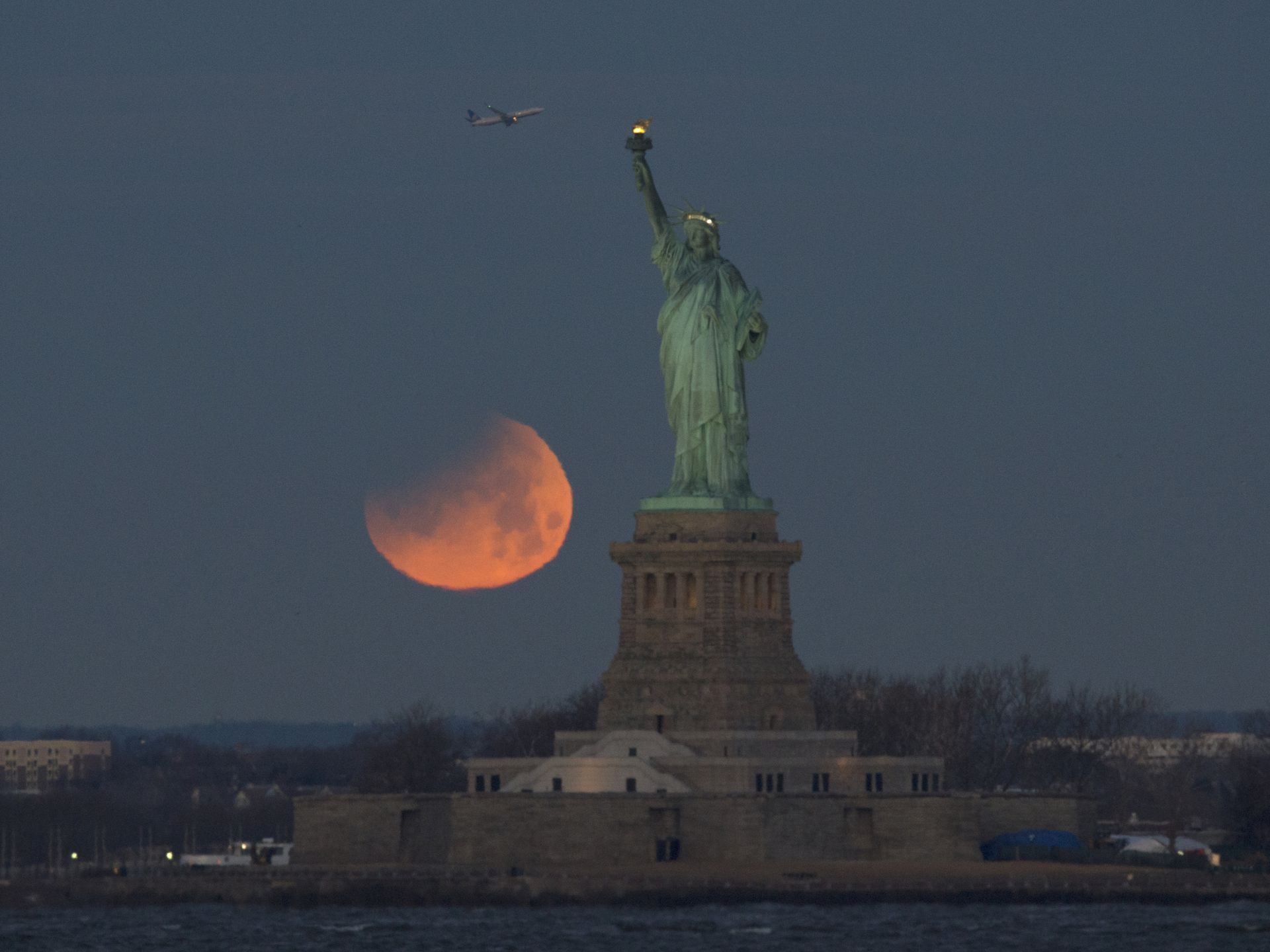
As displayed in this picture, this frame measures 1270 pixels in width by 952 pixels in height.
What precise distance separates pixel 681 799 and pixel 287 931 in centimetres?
1198

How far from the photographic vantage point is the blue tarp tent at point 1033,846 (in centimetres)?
10069

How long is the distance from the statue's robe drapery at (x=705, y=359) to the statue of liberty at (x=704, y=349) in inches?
0.7

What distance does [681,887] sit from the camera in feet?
311

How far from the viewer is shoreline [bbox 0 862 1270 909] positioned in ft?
310

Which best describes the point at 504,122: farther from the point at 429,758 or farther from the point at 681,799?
the point at 429,758

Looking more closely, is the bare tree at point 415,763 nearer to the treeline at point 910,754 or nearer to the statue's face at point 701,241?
the treeline at point 910,754

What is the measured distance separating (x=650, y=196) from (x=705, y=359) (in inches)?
182

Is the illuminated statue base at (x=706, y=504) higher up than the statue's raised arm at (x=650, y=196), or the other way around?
the statue's raised arm at (x=650, y=196)

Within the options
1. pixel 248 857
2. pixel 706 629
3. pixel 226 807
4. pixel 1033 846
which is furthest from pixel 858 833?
pixel 226 807

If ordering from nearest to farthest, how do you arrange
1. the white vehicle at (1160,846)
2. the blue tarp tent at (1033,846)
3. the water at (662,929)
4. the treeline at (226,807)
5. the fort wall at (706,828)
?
the water at (662,929), the fort wall at (706,828), the blue tarp tent at (1033,846), the white vehicle at (1160,846), the treeline at (226,807)

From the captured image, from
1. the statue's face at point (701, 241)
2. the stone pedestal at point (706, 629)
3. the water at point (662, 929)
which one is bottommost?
the water at point (662, 929)

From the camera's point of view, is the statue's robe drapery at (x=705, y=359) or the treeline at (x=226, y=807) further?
the treeline at (x=226, y=807)

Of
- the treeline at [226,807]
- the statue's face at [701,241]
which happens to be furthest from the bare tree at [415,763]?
the statue's face at [701,241]

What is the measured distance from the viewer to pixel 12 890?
100 m
